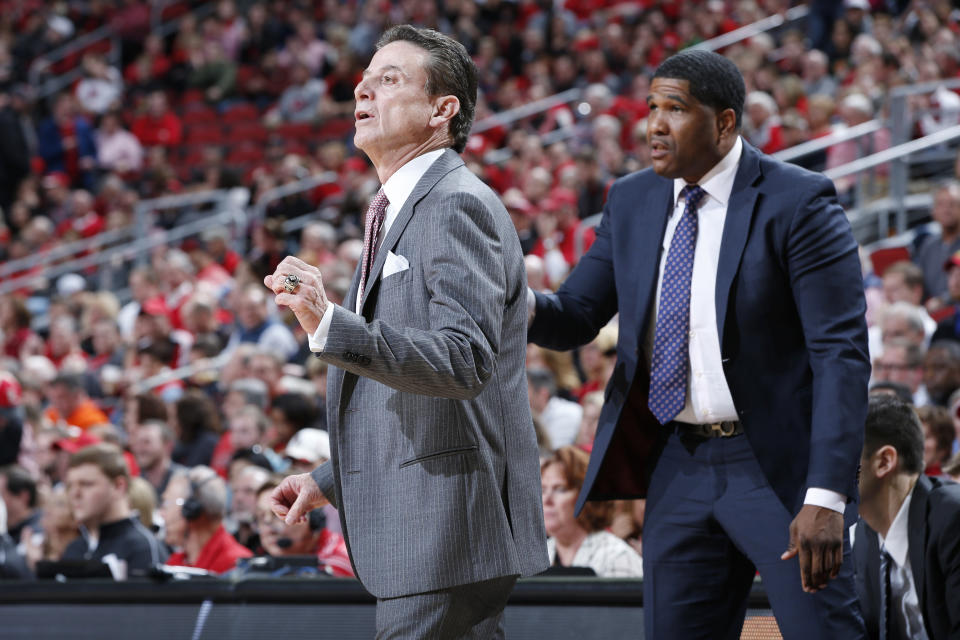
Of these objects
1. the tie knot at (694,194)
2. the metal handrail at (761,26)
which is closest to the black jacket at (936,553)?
the tie knot at (694,194)

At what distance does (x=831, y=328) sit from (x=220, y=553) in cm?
334

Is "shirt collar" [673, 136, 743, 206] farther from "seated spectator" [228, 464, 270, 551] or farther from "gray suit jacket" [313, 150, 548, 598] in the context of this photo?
"seated spectator" [228, 464, 270, 551]

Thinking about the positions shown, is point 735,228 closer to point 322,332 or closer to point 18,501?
point 322,332

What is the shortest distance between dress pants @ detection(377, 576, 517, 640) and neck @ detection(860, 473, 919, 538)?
1282 millimetres

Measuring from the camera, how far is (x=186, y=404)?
7.21 meters

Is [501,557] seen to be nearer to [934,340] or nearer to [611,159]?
[934,340]

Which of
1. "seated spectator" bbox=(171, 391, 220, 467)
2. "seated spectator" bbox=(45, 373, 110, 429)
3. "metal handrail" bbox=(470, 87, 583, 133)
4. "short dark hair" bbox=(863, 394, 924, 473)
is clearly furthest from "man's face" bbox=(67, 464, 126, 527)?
"metal handrail" bbox=(470, 87, 583, 133)

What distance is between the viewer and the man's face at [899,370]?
5.57 m

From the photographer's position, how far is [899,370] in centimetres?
559

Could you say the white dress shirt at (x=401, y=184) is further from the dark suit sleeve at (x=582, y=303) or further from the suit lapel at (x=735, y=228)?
the suit lapel at (x=735, y=228)

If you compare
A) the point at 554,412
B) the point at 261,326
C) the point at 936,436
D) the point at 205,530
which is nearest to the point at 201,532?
the point at 205,530

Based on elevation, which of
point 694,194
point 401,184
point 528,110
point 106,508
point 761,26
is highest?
point 761,26

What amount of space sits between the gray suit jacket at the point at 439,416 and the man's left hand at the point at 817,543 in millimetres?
455

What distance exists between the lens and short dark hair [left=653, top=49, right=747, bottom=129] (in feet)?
7.87
